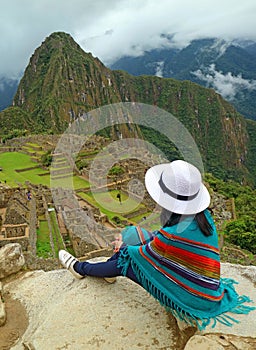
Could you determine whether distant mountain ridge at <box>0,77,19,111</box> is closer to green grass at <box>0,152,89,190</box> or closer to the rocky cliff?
green grass at <box>0,152,89,190</box>

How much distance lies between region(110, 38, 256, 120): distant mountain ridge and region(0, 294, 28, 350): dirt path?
143875 mm

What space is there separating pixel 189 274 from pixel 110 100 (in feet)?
316

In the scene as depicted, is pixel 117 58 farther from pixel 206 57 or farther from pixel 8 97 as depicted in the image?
pixel 8 97

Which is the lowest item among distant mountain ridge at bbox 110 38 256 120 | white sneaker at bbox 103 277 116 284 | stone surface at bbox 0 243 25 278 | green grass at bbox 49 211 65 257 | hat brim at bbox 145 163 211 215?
green grass at bbox 49 211 65 257

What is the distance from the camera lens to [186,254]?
263 cm

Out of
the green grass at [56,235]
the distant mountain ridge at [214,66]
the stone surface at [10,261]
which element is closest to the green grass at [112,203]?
the green grass at [56,235]

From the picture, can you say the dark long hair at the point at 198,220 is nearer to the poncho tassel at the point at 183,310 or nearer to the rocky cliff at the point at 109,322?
the poncho tassel at the point at 183,310

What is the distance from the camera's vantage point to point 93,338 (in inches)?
107

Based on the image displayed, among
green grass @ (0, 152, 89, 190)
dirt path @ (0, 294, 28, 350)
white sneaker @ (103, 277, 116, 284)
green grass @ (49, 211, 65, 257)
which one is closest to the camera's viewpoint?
dirt path @ (0, 294, 28, 350)

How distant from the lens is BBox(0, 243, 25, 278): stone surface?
3.89 meters

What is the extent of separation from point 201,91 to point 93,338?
4447 inches

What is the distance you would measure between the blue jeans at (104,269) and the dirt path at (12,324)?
1.97ft

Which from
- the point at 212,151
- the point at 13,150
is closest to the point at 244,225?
the point at 13,150

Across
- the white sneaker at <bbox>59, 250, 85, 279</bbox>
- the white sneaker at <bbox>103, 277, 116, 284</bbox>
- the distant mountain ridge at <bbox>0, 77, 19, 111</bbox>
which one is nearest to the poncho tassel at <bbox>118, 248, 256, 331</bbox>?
the white sneaker at <bbox>103, 277, 116, 284</bbox>
